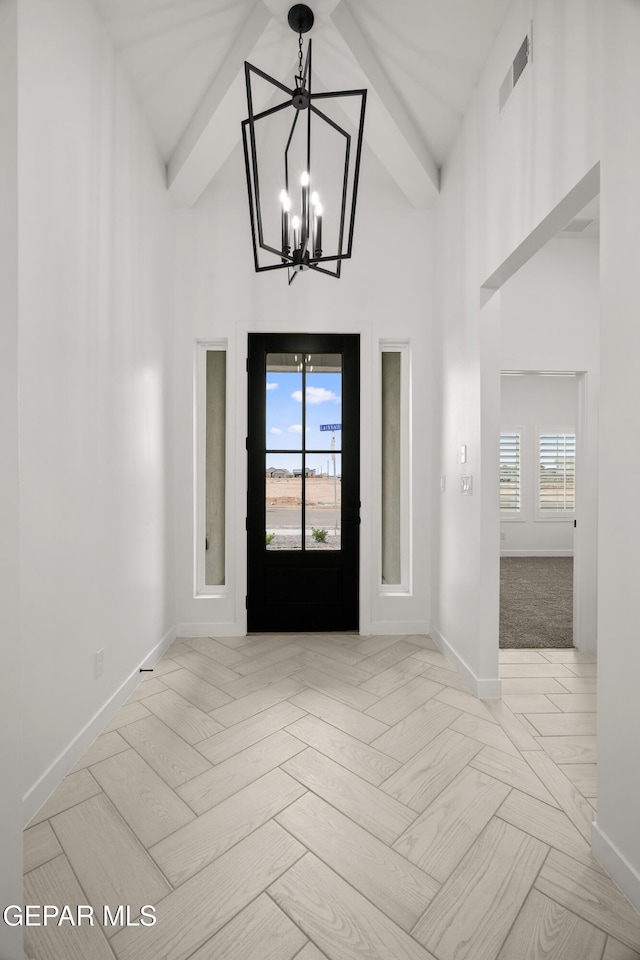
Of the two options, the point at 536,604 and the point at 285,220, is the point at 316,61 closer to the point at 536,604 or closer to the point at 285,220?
the point at 285,220

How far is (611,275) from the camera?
4.93 ft

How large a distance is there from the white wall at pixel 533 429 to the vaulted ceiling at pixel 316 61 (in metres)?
5.38

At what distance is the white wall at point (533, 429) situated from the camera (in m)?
7.93

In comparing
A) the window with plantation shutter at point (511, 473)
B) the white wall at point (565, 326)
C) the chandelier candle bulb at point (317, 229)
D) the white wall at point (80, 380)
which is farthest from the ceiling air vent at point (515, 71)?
the window with plantation shutter at point (511, 473)

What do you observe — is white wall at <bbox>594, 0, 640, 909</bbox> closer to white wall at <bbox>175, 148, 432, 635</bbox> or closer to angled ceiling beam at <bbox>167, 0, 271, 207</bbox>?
angled ceiling beam at <bbox>167, 0, 271, 207</bbox>

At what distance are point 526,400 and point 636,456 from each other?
23.6 feet

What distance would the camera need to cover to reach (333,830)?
64.3 inches

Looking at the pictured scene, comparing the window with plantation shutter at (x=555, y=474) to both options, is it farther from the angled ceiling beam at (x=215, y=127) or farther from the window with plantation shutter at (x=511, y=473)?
the angled ceiling beam at (x=215, y=127)

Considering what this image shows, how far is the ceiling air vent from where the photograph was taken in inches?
81.8

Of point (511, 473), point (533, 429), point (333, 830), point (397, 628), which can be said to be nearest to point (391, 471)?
point (397, 628)

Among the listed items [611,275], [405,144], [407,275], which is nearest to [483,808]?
[611,275]

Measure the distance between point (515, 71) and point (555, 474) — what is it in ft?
22.5

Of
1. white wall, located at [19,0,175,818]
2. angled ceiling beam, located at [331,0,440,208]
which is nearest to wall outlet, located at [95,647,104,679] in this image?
white wall, located at [19,0,175,818]

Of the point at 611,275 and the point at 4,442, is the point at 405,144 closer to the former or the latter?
the point at 611,275
